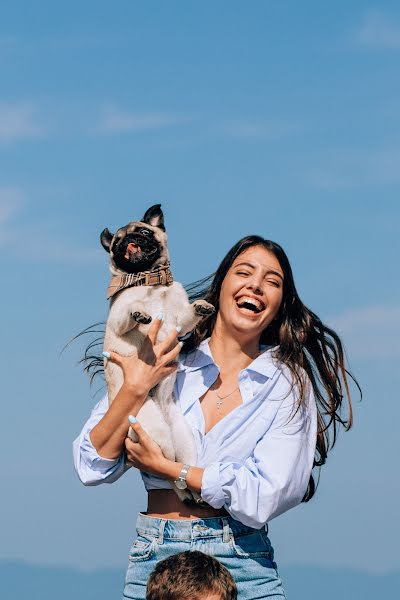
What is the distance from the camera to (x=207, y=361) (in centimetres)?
671

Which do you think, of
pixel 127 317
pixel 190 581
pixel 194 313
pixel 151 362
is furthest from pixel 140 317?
pixel 190 581

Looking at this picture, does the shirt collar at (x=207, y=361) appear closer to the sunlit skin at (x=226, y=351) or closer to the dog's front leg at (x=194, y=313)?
the sunlit skin at (x=226, y=351)

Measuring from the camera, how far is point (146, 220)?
672 centimetres

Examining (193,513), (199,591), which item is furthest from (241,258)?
(199,591)

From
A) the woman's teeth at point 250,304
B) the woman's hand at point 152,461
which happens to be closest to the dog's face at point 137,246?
the woman's teeth at point 250,304

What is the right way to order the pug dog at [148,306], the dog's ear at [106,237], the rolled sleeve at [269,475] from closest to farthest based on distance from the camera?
the rolled sleeve at [269,475], the pug dog at [148,306], the dog's ear at [106,237]

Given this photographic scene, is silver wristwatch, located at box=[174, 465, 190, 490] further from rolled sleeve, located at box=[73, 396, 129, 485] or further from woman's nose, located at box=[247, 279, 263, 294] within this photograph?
woman's nose, located at box=[247, 279, 263, 294]

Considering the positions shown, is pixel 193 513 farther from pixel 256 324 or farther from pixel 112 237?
pixel 112 237

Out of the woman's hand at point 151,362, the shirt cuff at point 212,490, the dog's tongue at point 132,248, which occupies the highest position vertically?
the dog's tongue at point 132,248

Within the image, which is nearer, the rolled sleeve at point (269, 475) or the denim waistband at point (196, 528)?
the rolled sleeve at point (269, 475)

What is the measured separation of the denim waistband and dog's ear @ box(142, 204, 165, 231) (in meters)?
1.71

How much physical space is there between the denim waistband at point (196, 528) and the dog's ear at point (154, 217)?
5.62 feet

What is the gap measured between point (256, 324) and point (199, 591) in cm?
226

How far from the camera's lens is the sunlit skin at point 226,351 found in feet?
20.8
